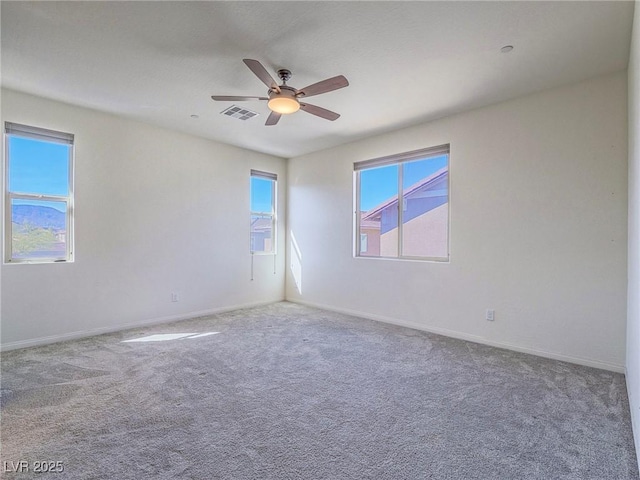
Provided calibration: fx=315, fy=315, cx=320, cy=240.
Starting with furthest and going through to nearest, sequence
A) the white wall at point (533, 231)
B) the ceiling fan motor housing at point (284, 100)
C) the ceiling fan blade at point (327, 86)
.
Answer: the white wall at point (533, 231)
the ceiling fan motor housing at point (284, 100)
the ceiling fan blade at point (327, 86)

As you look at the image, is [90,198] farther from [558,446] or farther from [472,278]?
[558,446]

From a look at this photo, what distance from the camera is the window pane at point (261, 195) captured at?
554 cm

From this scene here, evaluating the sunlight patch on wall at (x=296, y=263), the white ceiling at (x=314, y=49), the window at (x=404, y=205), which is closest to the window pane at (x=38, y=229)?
the white ceiling at (x=314, y=49)

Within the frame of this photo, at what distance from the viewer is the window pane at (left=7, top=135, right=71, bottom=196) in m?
3.35

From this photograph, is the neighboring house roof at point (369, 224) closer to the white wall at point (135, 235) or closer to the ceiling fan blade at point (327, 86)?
the white wall at point (135, 235)

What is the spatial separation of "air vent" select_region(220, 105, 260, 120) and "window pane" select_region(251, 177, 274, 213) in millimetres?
1708

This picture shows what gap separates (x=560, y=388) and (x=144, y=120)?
17.1 feet

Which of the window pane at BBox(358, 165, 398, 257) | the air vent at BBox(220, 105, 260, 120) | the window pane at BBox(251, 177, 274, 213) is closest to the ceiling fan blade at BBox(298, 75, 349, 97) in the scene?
the air vent at BBox(220, 105, 260, 120)

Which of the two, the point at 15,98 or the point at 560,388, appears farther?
the point at 15,98

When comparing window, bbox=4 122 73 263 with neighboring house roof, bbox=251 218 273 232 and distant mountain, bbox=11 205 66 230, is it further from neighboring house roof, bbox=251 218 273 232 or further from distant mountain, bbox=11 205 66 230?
neighboring house roof, bbox=251 218 273 232

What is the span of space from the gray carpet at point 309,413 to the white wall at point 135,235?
1.83ft

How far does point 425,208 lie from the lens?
423cm

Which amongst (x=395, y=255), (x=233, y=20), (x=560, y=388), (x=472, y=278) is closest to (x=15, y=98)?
(x=233, y=20)

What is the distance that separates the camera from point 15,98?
3.27 m
